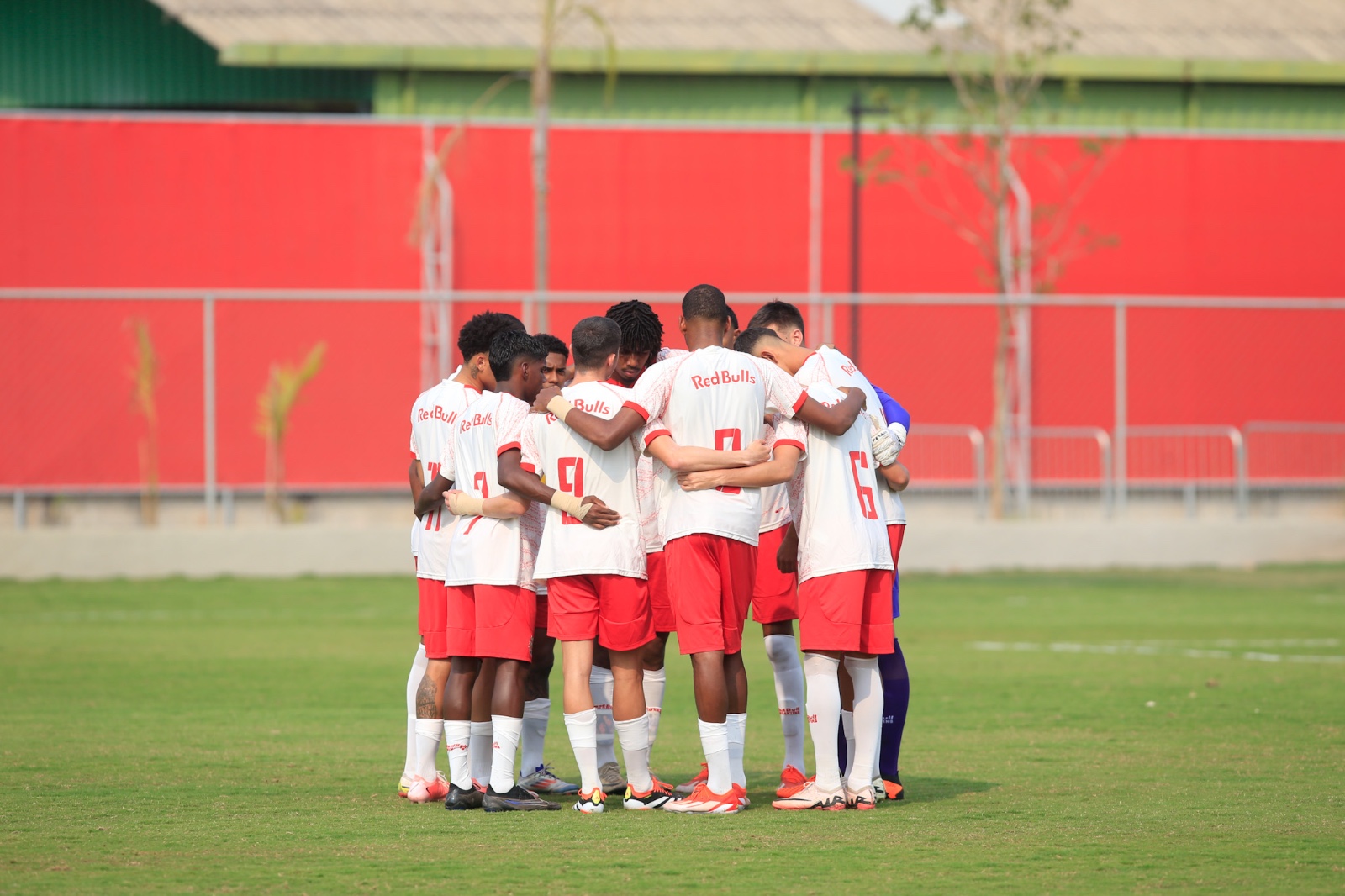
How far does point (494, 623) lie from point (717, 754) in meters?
1.12

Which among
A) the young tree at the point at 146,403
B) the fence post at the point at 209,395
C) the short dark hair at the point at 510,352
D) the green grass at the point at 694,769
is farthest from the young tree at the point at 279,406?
the short dark hair at the point at 510,352

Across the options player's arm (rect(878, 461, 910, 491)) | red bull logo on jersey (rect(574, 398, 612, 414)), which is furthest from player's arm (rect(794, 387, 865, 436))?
red bull logo on jersey (rect(574, 398, 612, 414))

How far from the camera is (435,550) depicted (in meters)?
7.56

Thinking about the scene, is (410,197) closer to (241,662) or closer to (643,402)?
(241,662)

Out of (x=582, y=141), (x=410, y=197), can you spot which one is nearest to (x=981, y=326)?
(x=582, y=141)

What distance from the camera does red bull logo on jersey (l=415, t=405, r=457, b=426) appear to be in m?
7.54

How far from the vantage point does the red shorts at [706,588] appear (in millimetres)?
7066

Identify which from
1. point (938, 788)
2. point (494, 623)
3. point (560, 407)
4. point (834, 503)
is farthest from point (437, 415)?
point (938, 788)

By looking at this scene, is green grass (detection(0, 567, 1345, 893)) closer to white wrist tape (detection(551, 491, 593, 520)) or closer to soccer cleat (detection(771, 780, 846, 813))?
soccer cleat (detection(771, 780, 846, 813))

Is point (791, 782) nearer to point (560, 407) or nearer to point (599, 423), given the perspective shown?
point (599, 423)

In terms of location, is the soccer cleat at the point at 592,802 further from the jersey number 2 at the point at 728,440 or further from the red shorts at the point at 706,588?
the jersey number 2 at the point at 728,440

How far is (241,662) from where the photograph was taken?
12688 millimetres

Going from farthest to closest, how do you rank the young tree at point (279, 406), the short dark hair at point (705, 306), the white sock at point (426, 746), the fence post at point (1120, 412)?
the fence post at point (1120, 412)
the young tree at point (279, 406)
the white sock at point (426, 746)
the short dark hair at point (705, 306)

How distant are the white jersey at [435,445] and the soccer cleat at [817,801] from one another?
1.88 metres
